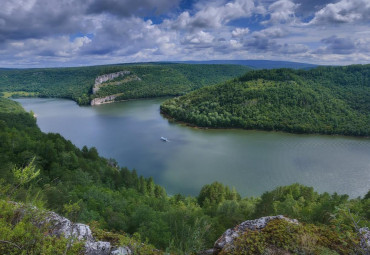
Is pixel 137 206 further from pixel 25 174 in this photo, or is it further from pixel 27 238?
pixel 27 238

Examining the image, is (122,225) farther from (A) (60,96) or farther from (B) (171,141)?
(A) (60,96)

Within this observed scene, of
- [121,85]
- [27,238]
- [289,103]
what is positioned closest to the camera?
[27,238]

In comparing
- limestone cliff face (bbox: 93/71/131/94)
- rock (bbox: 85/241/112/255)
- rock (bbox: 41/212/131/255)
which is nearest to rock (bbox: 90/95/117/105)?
limestone cliff face (bbox: 93/71/131/94)

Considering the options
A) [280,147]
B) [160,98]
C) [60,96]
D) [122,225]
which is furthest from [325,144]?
[60,96]

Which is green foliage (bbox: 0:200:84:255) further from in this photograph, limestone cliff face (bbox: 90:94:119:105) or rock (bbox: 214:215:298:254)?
limestone cliff face (bbox: 90:94:119:105)

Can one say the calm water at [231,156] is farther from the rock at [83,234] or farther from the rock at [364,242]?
the rock at [364,242]

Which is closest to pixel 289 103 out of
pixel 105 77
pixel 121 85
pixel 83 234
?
pixel 83 234
